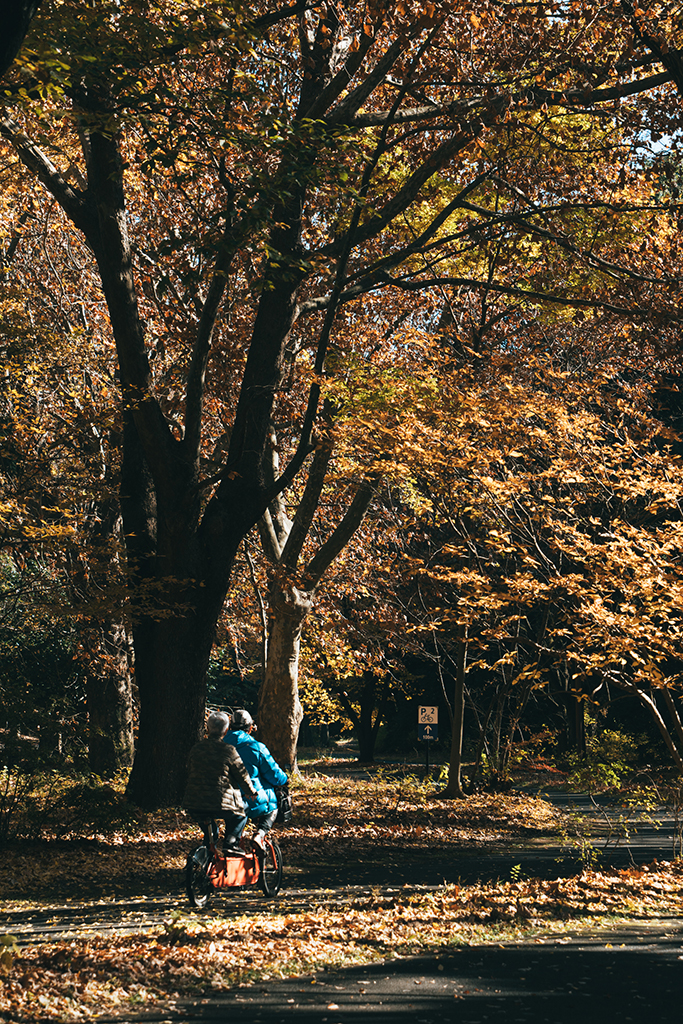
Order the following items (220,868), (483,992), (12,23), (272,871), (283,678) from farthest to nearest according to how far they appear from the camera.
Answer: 1. (283,678)
2. (272,871)
3. (220,868)
4. (483,992)
5. (12,23)

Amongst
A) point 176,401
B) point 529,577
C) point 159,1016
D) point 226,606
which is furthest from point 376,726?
point 159,1016

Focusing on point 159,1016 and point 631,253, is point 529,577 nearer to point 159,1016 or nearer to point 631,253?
point 631,253

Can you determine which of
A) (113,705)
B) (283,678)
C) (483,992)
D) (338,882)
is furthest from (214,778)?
(113,705)

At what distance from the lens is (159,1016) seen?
16.9 ft

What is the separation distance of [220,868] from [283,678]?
1185 centimetres

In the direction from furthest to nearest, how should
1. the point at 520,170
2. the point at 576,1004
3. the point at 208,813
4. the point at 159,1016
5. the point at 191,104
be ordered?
the point at 520,170 → the point at 191,104 → the point at 208,813 → the point at 576,1004 → the point at 159,1016

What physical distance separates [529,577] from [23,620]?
37.0 feet

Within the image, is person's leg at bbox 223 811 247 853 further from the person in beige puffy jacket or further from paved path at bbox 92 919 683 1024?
paved path at bbox 92 919 683 1024

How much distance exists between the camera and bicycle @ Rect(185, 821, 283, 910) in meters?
7.72

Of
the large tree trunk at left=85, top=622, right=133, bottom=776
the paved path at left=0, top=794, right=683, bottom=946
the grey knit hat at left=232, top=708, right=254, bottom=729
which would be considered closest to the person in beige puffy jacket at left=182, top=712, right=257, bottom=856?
the grey knit hat at left=232, top=708, right=254, bottom=729

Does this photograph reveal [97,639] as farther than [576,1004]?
Yes

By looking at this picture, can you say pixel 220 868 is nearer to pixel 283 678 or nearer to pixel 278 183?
pixel 278 183

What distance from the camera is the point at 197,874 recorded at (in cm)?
773

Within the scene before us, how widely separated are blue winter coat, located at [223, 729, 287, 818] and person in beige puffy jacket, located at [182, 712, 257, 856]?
0.80 ft
